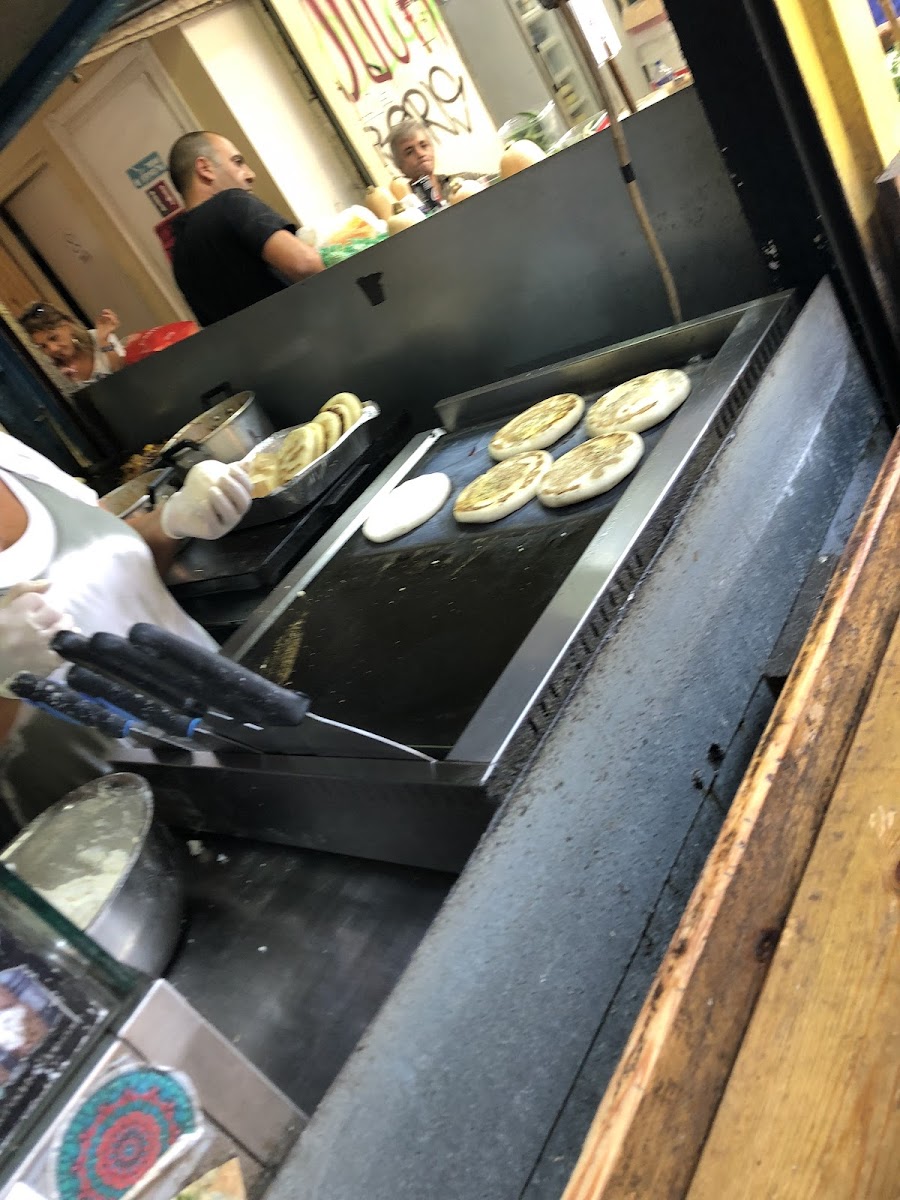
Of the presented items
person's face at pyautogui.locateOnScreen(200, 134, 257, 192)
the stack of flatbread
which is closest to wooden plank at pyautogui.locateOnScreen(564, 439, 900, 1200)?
the stack of flatbread

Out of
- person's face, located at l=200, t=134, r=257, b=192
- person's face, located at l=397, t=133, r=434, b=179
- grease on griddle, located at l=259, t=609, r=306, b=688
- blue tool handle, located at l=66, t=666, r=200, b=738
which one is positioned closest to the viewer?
blue tool handle, located at l=66, t=666, r=200, b=738

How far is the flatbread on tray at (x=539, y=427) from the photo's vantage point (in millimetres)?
1893

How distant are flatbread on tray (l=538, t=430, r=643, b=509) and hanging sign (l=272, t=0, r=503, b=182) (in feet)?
14.9

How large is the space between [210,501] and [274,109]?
13.8ft

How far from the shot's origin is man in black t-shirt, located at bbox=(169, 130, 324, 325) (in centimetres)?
275

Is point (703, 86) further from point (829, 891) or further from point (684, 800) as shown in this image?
point (829, 891)

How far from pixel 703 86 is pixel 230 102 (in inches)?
162

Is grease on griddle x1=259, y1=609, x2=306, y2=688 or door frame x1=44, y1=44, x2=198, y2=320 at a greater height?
door frame x1=44, y1=44, x2=198, y2=320

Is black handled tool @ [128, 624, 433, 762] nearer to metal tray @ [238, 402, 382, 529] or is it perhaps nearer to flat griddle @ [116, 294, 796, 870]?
flat griddle @ [116, 294, 796, 870]

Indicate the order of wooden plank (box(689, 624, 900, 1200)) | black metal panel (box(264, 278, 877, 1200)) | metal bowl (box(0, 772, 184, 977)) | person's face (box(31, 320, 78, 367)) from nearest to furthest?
wooden plank (box(689, 624, 900, 1200)) → black metal panel (box(264, 278, 877, 1200)) → metal bowl (box(0, 772, 184, 977)) → person's face (box(31, 320, 78, 367))

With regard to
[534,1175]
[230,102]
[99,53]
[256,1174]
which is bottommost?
[534,1175]

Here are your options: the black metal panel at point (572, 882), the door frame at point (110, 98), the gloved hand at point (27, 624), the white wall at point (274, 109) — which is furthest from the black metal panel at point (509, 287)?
the door frame at point (110, 98)

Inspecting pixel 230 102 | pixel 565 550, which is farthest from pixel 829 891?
pixel 230 102

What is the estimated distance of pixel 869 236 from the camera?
1765 millimetres
